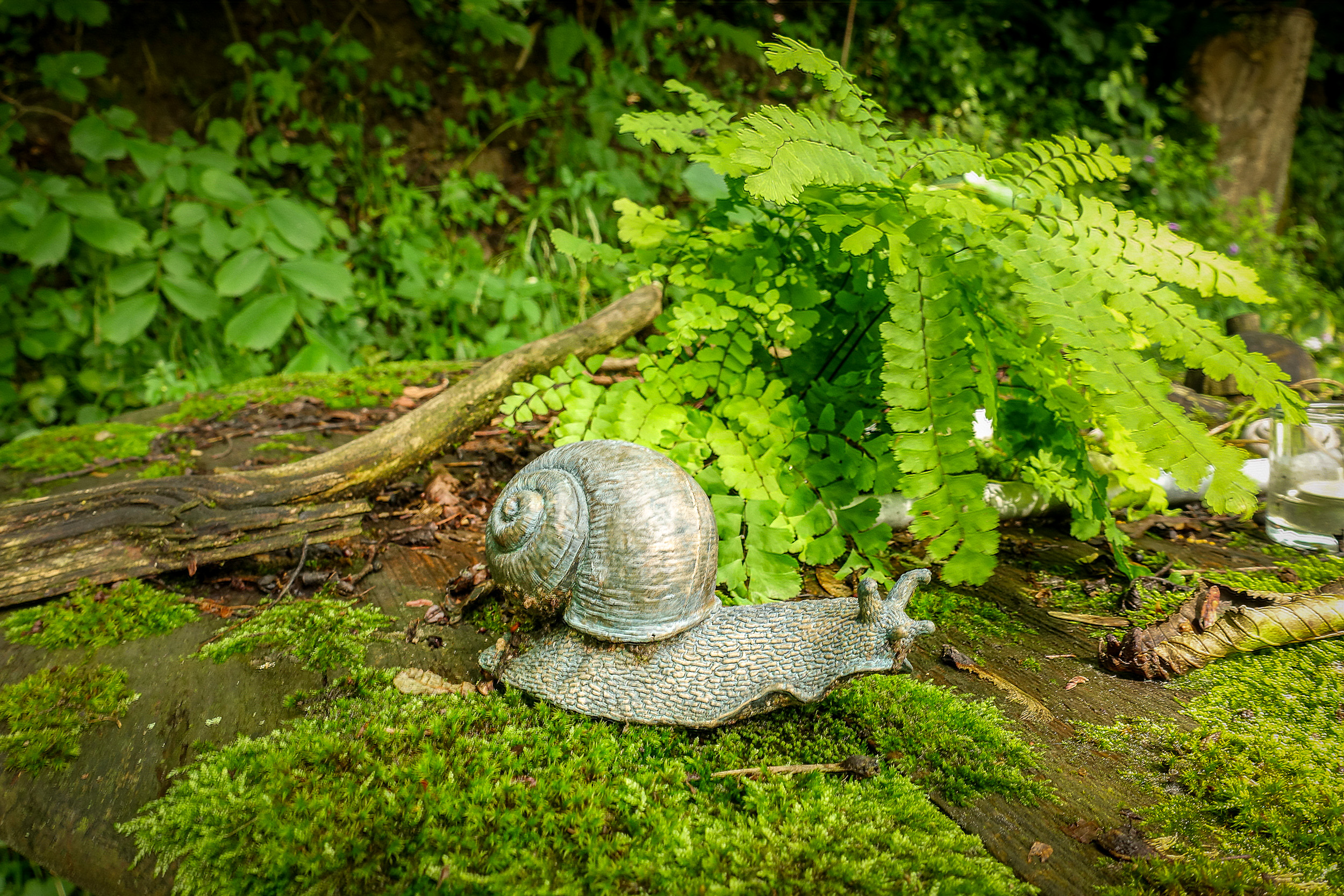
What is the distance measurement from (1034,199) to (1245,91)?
8371mm

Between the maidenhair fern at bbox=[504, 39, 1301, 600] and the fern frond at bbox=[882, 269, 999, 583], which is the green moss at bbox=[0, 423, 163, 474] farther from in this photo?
the fern frond at bbox=[882, 269, 999, 583]

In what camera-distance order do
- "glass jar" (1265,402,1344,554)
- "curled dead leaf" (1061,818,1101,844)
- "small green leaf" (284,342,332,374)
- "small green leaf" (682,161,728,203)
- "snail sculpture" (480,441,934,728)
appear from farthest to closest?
"small green leaf" (682,161,728,203) < "small green leaf" (284,342,332,374) < "glass jar" (1265,402,1344,554) < "snail sculpture" (480,441,934,728) < "curled dead leaf" (1061,818,1101,844)

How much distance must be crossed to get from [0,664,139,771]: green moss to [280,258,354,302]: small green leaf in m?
3.00

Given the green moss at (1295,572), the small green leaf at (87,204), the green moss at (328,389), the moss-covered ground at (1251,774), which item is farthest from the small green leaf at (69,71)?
the green moss at (1295,572)

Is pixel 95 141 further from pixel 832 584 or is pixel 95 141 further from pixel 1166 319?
pixel 1166 319

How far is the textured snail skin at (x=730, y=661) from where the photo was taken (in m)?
1.76

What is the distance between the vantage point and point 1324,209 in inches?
358

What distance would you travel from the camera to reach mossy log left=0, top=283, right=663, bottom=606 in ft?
7.72

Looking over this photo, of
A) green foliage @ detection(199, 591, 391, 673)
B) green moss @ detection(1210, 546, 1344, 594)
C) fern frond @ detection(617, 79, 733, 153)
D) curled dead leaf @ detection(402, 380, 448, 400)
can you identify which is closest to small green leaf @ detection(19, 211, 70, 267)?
curled dead leaf @ detection(402, 380, 448, 400)

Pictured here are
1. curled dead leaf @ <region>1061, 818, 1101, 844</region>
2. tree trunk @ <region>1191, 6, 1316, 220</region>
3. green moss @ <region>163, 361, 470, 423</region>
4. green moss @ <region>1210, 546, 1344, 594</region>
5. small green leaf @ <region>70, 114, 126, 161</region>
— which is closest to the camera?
curled dead leaf @ <region>1061, 818, 1101, 844</region>

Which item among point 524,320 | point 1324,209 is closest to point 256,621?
point 524,320

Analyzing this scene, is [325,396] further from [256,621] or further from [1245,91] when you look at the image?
[1245,91]

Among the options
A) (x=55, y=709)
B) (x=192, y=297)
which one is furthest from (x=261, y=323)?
(x=55, y=709)

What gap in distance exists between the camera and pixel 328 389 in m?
4.32
